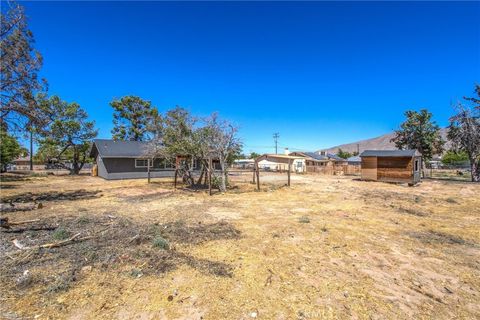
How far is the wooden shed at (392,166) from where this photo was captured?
20.1m

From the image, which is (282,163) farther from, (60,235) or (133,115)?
(60,235)

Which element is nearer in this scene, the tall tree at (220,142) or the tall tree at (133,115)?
the tall tree at (220,142)

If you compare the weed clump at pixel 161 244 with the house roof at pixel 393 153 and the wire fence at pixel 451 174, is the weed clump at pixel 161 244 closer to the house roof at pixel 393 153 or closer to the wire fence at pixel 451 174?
the house roof at pixel 393 153

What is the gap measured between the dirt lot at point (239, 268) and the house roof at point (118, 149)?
16012mm

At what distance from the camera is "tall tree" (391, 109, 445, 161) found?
2730cm

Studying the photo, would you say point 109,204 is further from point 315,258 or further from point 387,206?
point 387,206

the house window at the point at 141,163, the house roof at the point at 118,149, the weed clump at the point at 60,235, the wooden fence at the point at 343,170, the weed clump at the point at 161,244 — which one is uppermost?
the house roof at the point at 118,149

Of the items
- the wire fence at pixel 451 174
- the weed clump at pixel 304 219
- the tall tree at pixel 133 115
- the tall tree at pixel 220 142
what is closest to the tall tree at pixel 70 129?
the tall tree at pixel 133 115

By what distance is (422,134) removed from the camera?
89.9 feet

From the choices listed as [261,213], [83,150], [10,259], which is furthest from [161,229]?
[83,150]

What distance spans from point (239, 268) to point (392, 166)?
2124cm

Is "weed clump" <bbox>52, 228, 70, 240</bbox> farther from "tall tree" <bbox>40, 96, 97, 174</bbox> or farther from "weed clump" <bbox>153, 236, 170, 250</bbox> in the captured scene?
"tall tree" <bbox>40, 96, 97, 174</bbox>

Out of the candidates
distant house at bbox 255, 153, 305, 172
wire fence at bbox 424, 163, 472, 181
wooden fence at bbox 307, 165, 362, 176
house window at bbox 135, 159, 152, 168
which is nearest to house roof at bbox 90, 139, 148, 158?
house window at bbox 135, 159, 152, 168

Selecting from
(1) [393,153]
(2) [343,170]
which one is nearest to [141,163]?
(1) [393,153]
